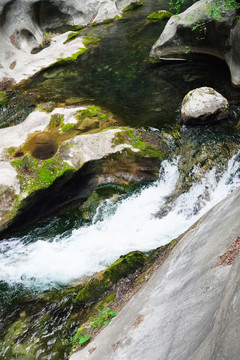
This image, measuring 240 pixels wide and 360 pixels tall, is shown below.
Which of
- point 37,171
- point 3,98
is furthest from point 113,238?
point 3,98

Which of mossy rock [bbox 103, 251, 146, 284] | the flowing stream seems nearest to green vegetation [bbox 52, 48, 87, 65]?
the flowing stream

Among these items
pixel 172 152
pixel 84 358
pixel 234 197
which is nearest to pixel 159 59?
pixel 172 152

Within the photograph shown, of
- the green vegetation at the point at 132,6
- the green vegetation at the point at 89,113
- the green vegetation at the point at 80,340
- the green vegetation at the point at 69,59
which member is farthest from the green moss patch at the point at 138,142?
the green vegetation at the point at 132,6

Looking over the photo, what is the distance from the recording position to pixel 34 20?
978 inches

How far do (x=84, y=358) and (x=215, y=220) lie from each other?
99.0 inches

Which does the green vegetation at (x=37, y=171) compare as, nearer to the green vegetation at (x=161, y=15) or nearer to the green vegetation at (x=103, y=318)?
the green vegetation at (x=103, y=318)

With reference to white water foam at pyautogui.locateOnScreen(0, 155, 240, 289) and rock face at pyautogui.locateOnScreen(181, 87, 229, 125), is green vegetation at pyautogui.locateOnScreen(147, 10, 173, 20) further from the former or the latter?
white water foam at pyautogui.locateOnScreen(0, 155, 240, 289)

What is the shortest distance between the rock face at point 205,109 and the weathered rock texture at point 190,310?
5.52 meters

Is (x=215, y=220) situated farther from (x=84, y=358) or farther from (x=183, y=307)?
(x=84, y=358)

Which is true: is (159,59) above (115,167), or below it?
above

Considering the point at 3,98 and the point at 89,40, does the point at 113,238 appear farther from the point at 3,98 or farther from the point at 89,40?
the point at 89,40

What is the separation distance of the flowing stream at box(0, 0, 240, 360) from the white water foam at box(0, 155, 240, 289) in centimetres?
2

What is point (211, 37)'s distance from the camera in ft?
43.4

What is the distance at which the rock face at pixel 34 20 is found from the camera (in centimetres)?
2016
